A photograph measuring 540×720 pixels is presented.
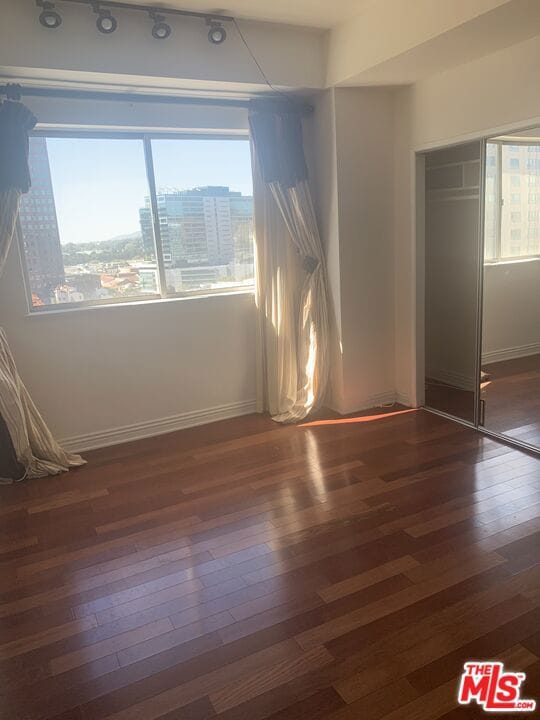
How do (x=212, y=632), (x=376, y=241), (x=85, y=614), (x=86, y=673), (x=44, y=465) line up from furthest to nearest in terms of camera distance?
(x=376, y=241) < (x=44, y=465) < (x=85, y=614) < (x=212, y=632) < (x=86, y=673)

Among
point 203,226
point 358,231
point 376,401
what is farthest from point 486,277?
point 203,226

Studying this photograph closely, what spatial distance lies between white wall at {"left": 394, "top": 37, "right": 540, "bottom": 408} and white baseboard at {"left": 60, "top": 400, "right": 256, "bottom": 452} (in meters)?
1.45

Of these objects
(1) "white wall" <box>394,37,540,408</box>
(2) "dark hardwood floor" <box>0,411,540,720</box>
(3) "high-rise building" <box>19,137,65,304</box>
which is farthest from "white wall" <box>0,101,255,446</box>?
(1) "white wall" <box>394,37,540,408</box>

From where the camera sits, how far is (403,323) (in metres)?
4.47

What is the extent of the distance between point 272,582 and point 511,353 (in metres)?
2.33

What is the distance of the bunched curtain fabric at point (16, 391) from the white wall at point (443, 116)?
269 centimetres

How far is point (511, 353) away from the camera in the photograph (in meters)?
3.66

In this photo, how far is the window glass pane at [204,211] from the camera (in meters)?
4.09

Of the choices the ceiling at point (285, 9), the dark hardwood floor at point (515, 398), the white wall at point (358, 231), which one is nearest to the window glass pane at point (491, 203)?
the dark hardwood floor at point (515, 398)

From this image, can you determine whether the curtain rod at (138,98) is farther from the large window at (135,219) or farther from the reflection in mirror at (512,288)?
the reflection in mirror at (512,288)

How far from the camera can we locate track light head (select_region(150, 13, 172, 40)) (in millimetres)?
3273

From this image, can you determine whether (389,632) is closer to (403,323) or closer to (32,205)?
(403,323)

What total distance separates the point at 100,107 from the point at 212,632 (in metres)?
3.39

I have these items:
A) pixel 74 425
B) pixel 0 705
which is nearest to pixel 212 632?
pixel 0 705
